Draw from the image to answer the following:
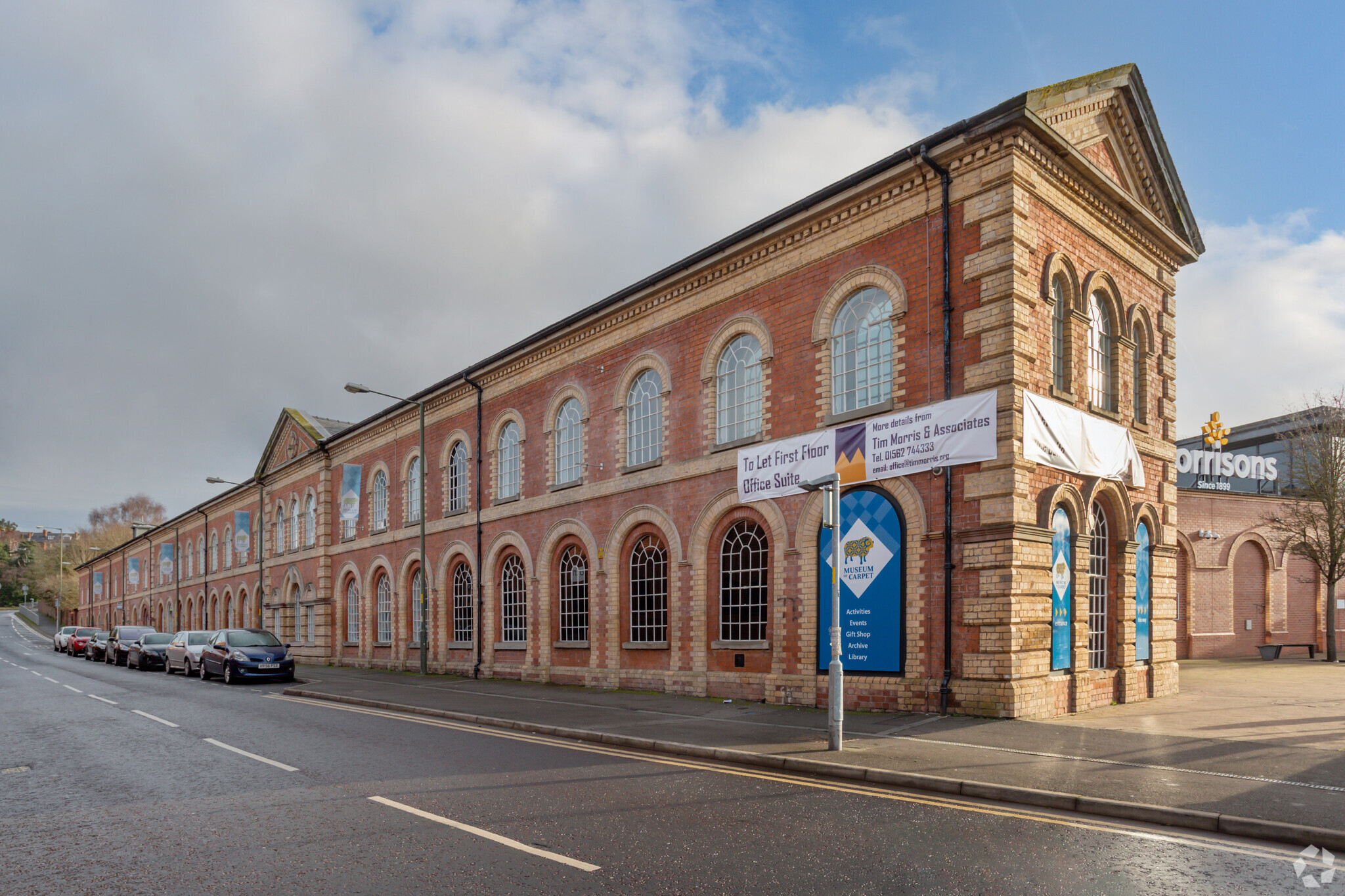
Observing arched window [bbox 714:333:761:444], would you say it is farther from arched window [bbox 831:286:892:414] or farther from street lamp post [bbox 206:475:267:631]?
street lamp post [bbox 206:475:267:631]

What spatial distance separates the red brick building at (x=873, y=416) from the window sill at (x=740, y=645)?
7cm

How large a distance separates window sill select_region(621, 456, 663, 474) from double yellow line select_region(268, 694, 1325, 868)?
24.6 ft

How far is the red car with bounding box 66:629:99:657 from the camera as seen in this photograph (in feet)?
159

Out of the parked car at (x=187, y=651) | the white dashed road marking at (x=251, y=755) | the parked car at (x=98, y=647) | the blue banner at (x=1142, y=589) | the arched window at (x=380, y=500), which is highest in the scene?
the arched window at (x=380, y=500)

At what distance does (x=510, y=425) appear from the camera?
26344 millimetres

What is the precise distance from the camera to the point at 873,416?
15.3 m

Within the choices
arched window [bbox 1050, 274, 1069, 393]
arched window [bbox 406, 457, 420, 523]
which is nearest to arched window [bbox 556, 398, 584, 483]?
arched window [bbox 406, 457, 420, 523]

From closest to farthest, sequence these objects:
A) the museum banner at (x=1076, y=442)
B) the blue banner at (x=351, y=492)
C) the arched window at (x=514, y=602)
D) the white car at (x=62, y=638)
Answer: the museum banner at (x=1076, y=442) → the arched window at (x=514, y=602) → the blue banner at (x=351, y=492) → the white car at (x=62, y=638)

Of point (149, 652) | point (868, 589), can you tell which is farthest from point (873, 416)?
point (149, 652)

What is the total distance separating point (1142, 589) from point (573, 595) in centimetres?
1278

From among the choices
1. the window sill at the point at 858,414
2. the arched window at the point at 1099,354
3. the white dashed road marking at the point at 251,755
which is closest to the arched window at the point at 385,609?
the white dashed road marking at the point at 251,755

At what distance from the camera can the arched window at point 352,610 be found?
35.5m

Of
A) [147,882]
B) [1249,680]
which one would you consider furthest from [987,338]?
[1249,680]

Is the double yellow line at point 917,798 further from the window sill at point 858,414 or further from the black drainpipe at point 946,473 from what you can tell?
the window sill at point 858,414
